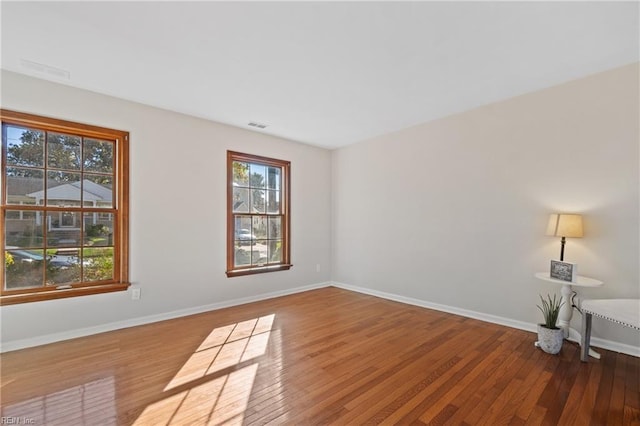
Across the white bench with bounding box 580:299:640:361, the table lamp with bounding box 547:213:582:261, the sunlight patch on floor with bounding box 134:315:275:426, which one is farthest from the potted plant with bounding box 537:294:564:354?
the sunlight patch on floor with bounding box 134:315:275:426

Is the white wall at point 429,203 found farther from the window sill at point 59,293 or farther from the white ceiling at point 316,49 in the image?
the white ceiling at point 316,49

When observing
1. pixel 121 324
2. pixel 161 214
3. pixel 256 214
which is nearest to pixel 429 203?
pixel 256 214

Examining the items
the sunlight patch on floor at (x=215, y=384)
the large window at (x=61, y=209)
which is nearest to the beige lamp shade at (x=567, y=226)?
the sunlight patch on floor at (x=215, y=384)

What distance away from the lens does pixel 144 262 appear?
3477 millimetres

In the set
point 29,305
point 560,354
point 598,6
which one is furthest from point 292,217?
point 598,6

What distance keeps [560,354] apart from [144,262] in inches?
175

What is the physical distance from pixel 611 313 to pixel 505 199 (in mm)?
1531

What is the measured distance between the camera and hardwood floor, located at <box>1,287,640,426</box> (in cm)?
186

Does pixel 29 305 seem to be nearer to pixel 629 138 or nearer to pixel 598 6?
pixel 598 6

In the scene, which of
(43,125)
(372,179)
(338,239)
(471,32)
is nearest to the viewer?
(471,32)

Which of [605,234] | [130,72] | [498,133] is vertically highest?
[130,72]

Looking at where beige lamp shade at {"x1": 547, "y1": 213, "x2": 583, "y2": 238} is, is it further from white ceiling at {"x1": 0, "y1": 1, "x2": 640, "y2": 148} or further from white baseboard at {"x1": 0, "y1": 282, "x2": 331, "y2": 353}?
white baseboard at {"x1": 0, "y1": 282, "x2": 331, "y2": 353}

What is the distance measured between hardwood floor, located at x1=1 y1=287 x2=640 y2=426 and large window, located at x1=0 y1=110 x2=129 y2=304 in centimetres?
65

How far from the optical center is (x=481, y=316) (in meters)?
3.62
